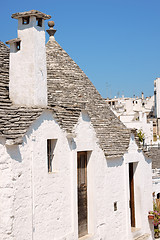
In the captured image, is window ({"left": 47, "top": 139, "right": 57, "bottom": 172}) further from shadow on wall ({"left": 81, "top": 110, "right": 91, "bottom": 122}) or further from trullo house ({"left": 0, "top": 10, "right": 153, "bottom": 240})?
shadow on wall ({"left": 81, "top": 110, "right": 91, "bottom": 122})

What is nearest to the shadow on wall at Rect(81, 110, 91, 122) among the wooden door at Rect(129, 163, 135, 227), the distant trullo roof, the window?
the distant trullo roof

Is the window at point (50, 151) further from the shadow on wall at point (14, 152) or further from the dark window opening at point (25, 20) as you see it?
the dark window opening at point (25, 20)

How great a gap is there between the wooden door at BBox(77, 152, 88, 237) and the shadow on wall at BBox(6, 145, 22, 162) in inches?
118

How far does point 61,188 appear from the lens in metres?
10.0

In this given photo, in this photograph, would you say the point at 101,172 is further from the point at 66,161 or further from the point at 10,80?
the point at 10,80

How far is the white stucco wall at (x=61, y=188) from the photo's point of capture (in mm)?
8391

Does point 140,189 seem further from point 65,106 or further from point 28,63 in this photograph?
point 28,63

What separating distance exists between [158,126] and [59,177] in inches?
1966

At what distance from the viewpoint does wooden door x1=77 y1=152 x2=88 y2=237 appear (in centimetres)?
1110

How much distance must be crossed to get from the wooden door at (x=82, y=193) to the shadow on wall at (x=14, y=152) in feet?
9.84

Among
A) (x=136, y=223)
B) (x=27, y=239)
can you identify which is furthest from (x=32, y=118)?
(x=136, y=223)

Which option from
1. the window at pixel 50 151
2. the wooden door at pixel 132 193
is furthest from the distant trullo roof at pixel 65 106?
the wooden door at pixel 132 193

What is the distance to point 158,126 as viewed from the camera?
58188mm

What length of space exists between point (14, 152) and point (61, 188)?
84.8 inches
